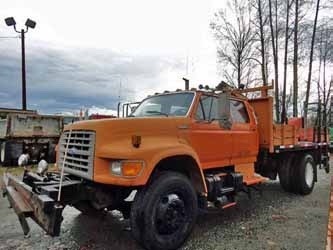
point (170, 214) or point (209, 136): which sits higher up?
point (209, 136)

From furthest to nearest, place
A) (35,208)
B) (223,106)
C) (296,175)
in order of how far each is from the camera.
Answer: (296,175), (223,106), (35,208)

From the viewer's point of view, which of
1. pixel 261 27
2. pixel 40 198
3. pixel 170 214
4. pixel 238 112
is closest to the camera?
pixel 40 198

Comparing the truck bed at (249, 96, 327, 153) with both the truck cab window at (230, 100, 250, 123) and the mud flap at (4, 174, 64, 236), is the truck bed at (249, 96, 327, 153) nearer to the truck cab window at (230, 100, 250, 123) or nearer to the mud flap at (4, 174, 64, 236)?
the truck cab window at (230, 100, 250, 123)

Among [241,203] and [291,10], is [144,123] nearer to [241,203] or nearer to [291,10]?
[241,203]

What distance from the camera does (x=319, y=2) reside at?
23141 millimetres

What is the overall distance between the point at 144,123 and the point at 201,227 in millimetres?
2117

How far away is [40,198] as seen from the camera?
4031 millimetres

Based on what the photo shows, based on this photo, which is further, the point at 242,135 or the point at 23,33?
the point at 23,33

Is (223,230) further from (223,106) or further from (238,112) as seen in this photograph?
(238,112)

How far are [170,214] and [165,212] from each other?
10 centimetres

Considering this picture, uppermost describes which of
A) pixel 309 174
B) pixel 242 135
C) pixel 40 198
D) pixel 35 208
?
pixel 242 135

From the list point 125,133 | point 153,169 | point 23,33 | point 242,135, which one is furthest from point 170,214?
point 23,33

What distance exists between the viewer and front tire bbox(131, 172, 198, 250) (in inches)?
172

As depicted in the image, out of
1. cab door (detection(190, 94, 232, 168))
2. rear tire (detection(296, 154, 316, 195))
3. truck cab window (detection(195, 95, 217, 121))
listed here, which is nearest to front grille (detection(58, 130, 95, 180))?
cab door (detection(190, 94, 232, 168))
